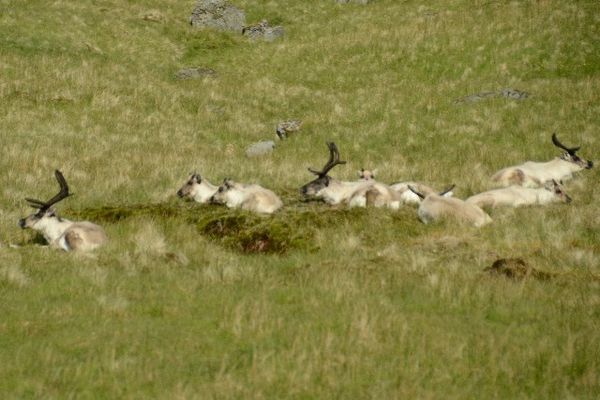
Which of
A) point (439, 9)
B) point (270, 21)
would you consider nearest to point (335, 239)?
point (439, 9)

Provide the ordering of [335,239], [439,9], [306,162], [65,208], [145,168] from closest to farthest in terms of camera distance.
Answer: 1. [335,239]
2. [65,208]
3. [145,168]
4. [306,162]
5. [439,9]

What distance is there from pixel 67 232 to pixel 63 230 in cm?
65

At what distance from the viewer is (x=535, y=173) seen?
18953 mm

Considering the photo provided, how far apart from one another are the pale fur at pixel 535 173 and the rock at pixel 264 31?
91.2 feet

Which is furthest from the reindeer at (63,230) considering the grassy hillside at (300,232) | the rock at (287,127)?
the rock at (287,127)

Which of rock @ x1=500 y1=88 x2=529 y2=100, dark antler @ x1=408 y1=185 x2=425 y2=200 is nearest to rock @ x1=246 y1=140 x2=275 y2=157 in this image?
dark antler @ x1=408 y1=185 x2=425 y2=200

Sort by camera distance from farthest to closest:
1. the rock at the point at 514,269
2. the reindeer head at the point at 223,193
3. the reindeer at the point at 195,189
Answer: the reindeer at the point at 195,189 → the reindeer head at the point at 223,193 → the rock at the point at 514,269

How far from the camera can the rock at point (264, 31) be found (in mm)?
44594

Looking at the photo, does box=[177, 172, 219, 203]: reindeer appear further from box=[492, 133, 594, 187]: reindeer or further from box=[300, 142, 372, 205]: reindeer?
box=[492, 133, 594, 187]: reindeer

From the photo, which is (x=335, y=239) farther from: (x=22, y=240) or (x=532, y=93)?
(x=532, y=93)

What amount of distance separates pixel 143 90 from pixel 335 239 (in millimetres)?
21191

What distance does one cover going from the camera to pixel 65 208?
15656 millimetres

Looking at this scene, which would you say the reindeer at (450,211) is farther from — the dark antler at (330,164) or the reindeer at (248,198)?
the reindeer at (248,198)

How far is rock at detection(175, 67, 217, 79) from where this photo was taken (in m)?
36.2
